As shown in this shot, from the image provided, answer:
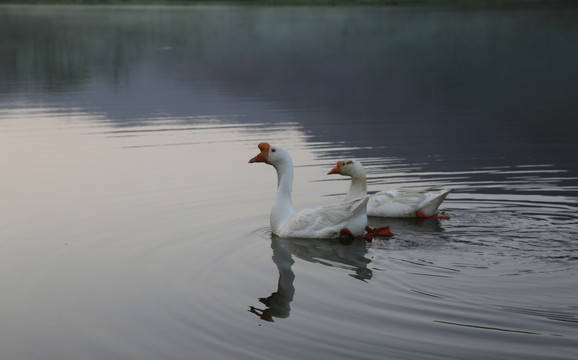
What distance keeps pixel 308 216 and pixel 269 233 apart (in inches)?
36.4

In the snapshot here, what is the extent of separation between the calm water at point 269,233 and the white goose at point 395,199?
20.3 inches

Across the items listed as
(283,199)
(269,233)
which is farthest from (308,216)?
(269,233)

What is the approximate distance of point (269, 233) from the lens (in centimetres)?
1455

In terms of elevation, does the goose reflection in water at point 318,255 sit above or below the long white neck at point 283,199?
below

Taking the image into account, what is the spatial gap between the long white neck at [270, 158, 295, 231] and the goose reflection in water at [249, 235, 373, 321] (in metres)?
0.32

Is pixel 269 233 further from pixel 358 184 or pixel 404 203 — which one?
pixel 404 203

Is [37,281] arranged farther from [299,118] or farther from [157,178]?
[299,118]

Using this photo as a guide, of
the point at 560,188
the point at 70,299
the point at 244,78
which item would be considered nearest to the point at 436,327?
the point at 70,299

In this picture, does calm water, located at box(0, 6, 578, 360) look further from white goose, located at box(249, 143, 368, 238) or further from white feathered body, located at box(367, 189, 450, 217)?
white feathered body, located at box(367, 189, 450, 217)

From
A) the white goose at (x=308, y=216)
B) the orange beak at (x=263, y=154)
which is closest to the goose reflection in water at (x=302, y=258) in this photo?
the white goose at (x=308, y=216)

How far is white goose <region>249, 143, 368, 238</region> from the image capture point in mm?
13727

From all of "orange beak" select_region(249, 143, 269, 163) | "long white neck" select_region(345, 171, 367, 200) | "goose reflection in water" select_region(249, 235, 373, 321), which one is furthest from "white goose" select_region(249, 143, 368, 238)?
"long white neck" select_region(345, 171, 367, 200)

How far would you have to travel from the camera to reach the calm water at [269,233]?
9695 mm

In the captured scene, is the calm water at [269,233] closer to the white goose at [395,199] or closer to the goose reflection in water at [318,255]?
the goose reflection in water at [318,255]
